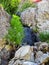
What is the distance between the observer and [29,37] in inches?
360

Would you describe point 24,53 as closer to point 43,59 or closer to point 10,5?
point 43,59

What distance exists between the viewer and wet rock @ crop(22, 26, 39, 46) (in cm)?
887

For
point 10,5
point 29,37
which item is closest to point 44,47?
point 29,37

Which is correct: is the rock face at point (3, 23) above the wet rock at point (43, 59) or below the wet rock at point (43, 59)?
above

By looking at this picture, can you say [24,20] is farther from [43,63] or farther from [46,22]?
[43,63]

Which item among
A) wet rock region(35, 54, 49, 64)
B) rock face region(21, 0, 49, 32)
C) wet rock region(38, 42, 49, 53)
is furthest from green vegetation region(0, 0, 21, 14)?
wet rock region(35, 54, 49, 64)

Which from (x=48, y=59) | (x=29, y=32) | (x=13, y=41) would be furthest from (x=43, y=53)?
(x=29, y=32)

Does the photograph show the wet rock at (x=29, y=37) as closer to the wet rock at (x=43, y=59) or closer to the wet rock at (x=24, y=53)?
the wet rock at (x=24, y=53)

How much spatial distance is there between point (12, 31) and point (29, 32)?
4.47ft

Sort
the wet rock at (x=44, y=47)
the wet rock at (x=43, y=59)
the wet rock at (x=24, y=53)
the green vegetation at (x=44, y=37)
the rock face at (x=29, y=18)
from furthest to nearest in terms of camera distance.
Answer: the rock face at (x=29, y=18) < the green vegetation at (x=44, y=37) < the wet rock at (x=44, y=47) < the wet rock at (x=24, y=53) < the wet rock at (x=43, y=59)

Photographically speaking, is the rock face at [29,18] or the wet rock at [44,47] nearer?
the wet rock at [44,47]

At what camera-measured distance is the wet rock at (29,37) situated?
8874mm

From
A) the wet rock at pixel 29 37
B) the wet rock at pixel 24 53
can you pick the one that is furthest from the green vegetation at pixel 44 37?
the wet rock at pixel 24 53

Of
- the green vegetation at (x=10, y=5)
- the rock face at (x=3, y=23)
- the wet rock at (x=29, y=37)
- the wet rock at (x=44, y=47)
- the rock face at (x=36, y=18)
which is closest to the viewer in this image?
the wet rock at (x=44, y=47)
